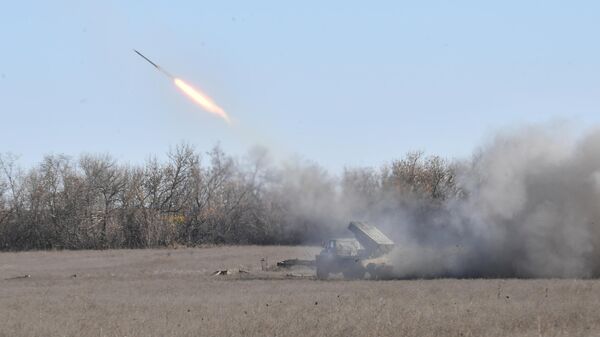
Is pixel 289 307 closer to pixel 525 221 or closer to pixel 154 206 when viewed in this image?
pixel 525 221

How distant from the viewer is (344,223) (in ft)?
182

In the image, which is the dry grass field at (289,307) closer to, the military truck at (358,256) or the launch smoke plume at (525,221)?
the military truck at (358,256)

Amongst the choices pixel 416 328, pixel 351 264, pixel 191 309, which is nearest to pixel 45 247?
pixel 351 264

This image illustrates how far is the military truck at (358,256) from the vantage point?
36.5 meters

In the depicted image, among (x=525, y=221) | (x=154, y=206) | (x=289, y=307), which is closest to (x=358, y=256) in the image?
(x=525, y=221)

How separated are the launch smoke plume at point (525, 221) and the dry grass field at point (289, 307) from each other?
525 centimetres

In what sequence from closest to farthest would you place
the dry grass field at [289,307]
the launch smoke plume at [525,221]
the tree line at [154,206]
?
1. the dry grass field at [289,307]
2. the launch smoke plume at [525,221]
3. the tree line at [154,206]

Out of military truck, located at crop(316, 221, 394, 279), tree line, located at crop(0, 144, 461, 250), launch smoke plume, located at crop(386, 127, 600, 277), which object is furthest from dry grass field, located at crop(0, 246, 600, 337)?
tree line, located at crop(0, 144, 461, 250)

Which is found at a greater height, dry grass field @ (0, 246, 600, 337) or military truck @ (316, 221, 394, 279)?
military truck @ (316, 221, 394, 279)

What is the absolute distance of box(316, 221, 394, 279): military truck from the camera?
120 feet

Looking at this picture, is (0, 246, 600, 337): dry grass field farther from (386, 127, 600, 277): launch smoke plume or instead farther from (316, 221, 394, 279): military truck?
(386, 127, 600, 277): launch smoke plume

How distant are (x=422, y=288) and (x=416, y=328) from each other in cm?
1089

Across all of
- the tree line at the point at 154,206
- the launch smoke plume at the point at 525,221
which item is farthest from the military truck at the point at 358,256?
the tree line at the point at 154,206

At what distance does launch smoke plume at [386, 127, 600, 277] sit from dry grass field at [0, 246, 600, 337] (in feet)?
17.2
